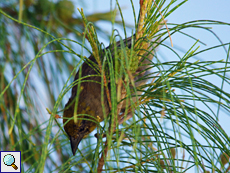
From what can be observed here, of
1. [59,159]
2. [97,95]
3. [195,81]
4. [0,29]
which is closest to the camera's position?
[195,81]

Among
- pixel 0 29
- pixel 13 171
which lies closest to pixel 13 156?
pixel 13 171

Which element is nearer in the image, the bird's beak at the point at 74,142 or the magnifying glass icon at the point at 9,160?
the magnifying glass icon at the point at 9,160

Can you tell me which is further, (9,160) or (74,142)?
(74,142)

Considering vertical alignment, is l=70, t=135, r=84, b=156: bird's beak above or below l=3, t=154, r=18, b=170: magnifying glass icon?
above

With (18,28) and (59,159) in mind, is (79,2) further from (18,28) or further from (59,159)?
(59,159)

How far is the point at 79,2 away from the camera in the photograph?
75.8 inches

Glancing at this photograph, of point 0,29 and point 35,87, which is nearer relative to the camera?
point 0,29

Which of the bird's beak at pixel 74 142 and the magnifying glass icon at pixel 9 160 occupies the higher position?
the bird's beak at pixel 74 142

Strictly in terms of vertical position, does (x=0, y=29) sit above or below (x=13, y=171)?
above

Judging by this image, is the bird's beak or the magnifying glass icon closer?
the magnifying glass icon

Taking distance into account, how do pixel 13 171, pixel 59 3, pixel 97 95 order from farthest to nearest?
pixel 59 3 → pixel 97 95 → pixel 13 171

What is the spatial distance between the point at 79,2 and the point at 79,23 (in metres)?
0.20

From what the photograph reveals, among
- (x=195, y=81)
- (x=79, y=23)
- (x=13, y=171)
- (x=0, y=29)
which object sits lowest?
(x=13, y=171)

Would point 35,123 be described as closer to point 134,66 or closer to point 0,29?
point 0,29
